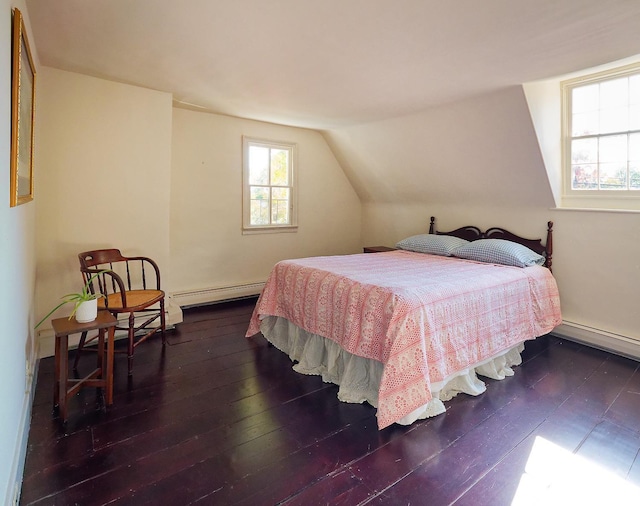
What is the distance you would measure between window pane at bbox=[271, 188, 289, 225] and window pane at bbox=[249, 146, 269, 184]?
220 mm

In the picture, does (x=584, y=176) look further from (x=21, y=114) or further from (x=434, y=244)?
(x=21, y=114)

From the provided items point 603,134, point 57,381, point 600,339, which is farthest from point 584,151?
point 57,381

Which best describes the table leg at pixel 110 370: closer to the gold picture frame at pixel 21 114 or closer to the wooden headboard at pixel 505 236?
the gold picture frame at pixel 21 114

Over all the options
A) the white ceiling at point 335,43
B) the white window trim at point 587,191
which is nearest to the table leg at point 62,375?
the white ceiling at point 335,43

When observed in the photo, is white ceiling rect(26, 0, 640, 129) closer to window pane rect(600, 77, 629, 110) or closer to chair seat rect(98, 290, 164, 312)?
window pane rect(600, 77, 629, 110)

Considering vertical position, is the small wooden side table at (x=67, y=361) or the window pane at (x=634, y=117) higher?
the window pane at (x=634, y=117)

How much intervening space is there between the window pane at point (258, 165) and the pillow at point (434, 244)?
2002mm

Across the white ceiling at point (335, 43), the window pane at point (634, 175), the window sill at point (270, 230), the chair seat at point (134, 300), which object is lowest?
the chair seat at point (134, 300)

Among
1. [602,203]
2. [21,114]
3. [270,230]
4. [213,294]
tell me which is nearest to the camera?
[21,114]

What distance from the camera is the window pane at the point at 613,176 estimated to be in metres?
3.10

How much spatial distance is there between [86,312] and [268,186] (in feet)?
9.94

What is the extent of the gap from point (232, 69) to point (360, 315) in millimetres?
2051

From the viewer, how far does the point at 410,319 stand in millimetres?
2109

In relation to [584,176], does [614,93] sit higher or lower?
higher
